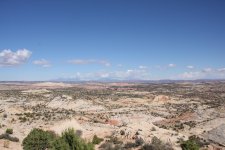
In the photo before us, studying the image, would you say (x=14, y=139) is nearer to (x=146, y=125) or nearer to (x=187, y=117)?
(x=146, y=125)

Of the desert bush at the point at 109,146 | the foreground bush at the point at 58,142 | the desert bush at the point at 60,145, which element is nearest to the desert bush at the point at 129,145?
the desert bush at the point at 109,146

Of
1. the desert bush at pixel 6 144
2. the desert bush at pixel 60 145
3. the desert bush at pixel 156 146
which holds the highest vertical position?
the desert bush at pixel 60 145

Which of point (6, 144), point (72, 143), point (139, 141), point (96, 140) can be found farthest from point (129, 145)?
point (6, 144)

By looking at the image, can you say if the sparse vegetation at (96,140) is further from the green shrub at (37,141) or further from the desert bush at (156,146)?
the desert bush at (156,146)

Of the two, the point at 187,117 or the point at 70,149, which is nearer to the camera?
the point at 70,149

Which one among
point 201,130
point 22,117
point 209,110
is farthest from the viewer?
point 209,110

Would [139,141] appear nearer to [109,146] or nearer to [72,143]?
[109,146]

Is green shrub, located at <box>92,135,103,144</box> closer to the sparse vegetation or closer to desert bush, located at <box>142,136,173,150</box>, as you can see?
the sparse vegetation

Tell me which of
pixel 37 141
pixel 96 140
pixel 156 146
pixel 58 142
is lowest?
pixel 96 140

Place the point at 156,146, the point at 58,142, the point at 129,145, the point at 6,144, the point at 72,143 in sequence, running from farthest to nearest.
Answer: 1. the point at 6,144
2. the point at 129,145
3. the point at 156,146
4. the point at 58,142
5. the point at 72,143

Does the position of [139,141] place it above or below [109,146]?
above

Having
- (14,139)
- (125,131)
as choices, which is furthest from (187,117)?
(14,139)
